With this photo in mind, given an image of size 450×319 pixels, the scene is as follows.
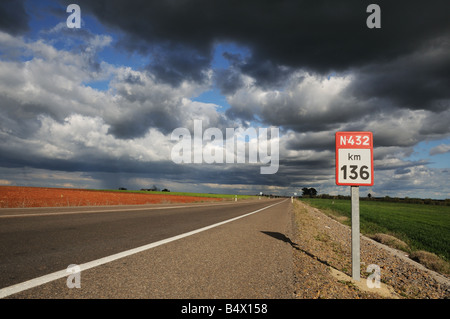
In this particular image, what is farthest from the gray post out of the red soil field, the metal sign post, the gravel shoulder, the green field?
the red soil field

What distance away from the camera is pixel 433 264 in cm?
670

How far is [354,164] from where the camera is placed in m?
4.13

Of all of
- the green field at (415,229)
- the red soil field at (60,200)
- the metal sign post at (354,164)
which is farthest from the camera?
the red soil field at (60,200)

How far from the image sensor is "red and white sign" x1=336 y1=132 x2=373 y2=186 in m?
4.09

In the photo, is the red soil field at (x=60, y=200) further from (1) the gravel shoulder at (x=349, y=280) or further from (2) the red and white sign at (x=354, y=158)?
(2) the red and white sign at (x=354, y=158)

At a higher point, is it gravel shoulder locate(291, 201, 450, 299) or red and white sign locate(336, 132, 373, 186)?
red and white sign locate(336, 132, 373, 186)

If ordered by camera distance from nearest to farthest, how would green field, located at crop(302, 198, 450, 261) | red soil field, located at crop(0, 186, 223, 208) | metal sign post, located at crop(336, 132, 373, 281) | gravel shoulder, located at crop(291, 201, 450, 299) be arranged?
gravel shoulder, located at crop(291, 201, 450, 299) < metal sign post, located at crop(336, 132, 373, 281) < green field, located at crop(302, 198, 450, 261) < red soil field, located at crop(0, 186, 223, 208)

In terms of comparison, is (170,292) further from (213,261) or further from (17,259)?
(17,259)

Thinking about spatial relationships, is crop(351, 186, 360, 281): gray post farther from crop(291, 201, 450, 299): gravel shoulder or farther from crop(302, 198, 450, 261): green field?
crop(302, 198, 450, 261): green field

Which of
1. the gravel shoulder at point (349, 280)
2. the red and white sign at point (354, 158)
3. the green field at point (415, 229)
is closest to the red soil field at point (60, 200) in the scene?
the gravel shoulder at point (349, 280)

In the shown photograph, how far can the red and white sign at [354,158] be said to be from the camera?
409 cm
